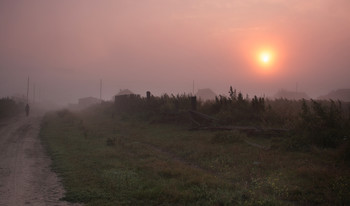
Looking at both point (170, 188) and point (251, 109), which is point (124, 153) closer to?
point (170, 188)

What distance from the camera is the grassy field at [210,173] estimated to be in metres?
5.93

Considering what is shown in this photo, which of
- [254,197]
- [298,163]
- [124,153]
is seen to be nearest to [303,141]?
[298,163]

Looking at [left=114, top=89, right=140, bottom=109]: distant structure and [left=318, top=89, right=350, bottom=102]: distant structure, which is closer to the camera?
[left=114, top=89, right=140, bottom=109]: distant structure

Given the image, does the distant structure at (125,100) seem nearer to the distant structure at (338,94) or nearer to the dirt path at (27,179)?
the dirt path at (27,179)

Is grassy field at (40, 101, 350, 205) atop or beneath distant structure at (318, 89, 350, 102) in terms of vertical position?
beneath

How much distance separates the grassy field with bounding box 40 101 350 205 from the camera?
19.4 ft

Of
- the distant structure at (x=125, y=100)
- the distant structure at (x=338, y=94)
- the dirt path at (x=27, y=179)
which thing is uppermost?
the distant structure at (x=338, y=94)

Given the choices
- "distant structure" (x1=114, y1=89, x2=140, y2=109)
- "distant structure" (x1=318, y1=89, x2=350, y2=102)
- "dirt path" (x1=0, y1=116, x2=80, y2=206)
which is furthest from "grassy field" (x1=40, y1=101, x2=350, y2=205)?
"distant structure" (x1=318, y1=89, x2=350, y2=102)

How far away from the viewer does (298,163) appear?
27.9ft

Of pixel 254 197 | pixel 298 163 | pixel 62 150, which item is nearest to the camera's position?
pixel 254 197

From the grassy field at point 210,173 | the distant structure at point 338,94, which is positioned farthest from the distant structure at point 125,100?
the distant structure at point 338,94

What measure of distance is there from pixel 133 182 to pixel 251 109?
38.6ft

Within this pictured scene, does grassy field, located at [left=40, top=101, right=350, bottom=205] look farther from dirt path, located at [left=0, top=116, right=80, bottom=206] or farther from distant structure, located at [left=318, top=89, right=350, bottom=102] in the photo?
distant structure, located at [left=318, top=89, right=350, bottom=102]

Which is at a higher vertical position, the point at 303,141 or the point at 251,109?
the point at 251,109
